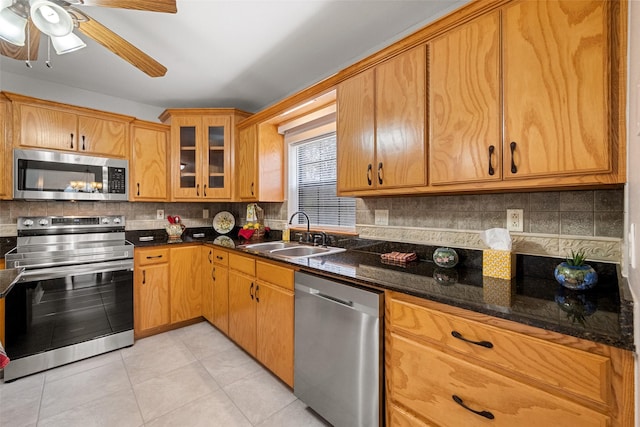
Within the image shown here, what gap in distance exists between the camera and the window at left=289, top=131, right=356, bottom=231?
2.52 m

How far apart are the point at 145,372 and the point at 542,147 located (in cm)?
283

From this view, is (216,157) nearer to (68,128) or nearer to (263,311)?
(68,128)

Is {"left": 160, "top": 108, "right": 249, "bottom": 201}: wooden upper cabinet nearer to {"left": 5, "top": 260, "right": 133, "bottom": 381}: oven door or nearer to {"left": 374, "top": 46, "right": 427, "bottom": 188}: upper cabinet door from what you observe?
{"left": 5, "top": 260, "right": 133, "bottom": 381}: oven door

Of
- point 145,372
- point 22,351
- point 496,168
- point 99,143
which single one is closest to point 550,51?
point 496,168

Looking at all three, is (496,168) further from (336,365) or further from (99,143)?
(99,143)

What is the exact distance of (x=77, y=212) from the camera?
2.68 metres

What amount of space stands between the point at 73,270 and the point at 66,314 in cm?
35

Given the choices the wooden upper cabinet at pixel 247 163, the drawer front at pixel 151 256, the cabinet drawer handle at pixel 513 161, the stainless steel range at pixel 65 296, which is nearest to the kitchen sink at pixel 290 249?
the wooden upper cabinet at pixel 247 163

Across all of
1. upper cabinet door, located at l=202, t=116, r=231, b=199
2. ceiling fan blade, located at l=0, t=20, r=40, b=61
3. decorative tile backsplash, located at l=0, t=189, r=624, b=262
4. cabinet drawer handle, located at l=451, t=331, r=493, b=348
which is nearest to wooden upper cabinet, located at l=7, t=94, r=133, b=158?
decorative tile backsplash, located at l=0, t=189, r=624, b=262

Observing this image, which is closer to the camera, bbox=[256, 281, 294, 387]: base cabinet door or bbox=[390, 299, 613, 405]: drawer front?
bbox=[390, 299, 613, 405]: drawer front

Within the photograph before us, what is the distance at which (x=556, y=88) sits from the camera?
104cm

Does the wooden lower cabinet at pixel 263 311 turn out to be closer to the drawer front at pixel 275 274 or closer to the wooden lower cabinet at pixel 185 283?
the drawer front at pixel 275 274

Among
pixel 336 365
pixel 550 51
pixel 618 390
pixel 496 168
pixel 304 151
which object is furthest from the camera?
pixel 304 151

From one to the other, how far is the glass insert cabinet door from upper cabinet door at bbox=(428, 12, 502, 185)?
7.57 feet
